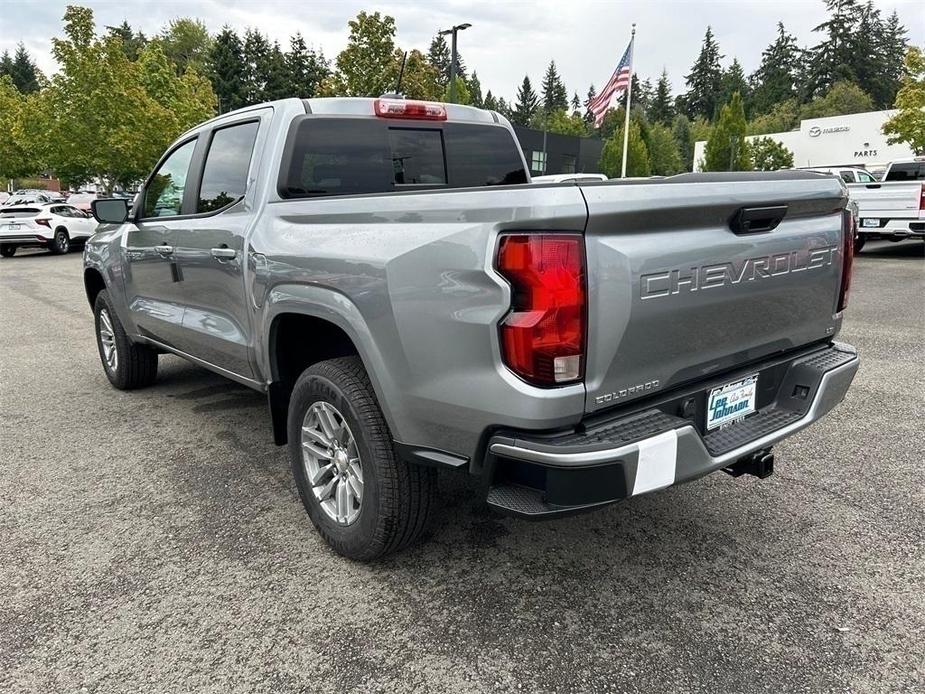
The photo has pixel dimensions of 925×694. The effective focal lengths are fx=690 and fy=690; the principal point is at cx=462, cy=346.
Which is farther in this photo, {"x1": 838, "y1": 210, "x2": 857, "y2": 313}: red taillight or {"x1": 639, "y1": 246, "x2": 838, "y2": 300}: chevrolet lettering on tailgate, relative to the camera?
{"x1": 838, "y1": 210, "x2": 857, "y2": 313}: red taillight

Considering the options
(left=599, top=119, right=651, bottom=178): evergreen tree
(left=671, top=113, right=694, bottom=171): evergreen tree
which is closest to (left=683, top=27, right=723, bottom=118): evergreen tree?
(left=671, top=113, right=694, bottom=171): evergreen tree

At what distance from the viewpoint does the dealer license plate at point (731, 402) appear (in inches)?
98.0

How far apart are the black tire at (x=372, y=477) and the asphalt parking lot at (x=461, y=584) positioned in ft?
0.57

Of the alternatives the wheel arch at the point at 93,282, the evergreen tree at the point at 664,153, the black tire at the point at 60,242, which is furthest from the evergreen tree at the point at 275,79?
the wheel arch at the point at 93,282

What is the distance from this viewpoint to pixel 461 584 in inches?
107

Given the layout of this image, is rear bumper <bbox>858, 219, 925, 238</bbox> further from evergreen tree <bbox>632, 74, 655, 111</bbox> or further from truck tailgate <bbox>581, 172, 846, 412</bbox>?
evergreen tree <bbox>632, 74, 655, 111</bbox>

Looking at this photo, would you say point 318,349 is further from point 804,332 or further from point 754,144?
point 754,144

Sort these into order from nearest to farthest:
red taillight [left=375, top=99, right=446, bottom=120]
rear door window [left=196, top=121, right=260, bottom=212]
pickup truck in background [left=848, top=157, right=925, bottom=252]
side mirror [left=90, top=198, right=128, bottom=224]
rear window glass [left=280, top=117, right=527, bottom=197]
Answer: rear window glass [left=280, top=117, right=527, bottom=197], rear door window [left=196, top=121, right=260, bottom=212], red taillight [left=375, top=99, right=446, bottom=120], side mirror [left=90, top=198, right=128, bottom=224], pickup truck in background [left=848, top=157, right=925, bottom=252]

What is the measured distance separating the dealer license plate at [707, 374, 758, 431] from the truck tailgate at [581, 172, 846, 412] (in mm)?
82

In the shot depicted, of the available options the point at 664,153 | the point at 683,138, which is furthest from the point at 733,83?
the point at 664,153

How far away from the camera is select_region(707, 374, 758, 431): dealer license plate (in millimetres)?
2490

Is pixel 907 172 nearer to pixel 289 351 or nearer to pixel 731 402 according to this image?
pixel 731 402

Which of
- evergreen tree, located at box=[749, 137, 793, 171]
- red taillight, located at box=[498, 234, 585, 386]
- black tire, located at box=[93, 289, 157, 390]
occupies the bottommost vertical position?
black tire, located at box=[93, 289, 157, 390]

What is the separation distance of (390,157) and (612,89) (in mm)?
20158
